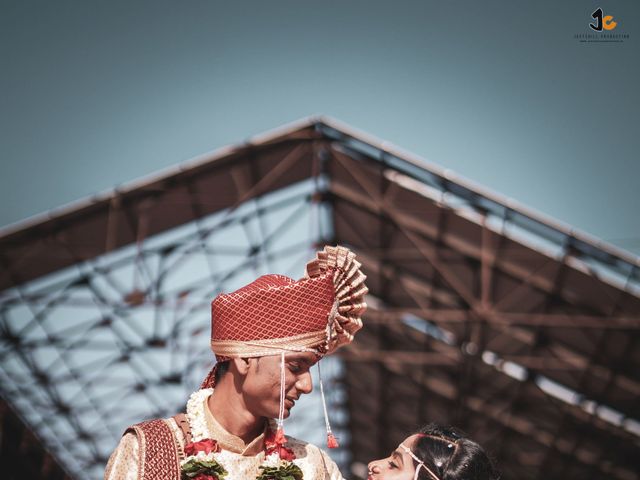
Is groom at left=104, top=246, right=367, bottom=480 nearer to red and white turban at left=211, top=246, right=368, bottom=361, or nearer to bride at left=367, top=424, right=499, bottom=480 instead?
red and white turban at left=211, top=246, right=368, bottom=361

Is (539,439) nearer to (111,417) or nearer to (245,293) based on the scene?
(111,417)

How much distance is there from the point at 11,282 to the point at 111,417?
624 cm

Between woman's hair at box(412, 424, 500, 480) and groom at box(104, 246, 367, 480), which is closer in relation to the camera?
groom at box(104, 246, 367, 480)

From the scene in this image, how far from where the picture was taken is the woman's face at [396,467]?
111 inches

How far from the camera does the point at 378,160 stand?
811 cm

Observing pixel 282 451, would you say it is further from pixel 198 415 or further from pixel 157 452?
pixel 157 452

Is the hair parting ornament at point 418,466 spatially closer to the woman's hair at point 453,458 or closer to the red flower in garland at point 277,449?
the woman's hair at point 453,458

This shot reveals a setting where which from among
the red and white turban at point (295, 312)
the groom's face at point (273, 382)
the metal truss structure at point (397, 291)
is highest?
the red and white turban at point (295, 312)

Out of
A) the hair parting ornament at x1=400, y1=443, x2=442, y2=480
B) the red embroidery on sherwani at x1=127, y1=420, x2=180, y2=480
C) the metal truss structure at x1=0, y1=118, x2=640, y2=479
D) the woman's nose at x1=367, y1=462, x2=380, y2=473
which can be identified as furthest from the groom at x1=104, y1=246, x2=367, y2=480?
the metal truss structure at x1=0, y1=118, x2=640, y2=479

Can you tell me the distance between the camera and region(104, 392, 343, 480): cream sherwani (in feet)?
8.39

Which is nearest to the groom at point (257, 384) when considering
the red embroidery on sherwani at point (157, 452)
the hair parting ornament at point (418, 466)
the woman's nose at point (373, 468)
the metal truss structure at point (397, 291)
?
the red embroidery on sherwani at point (157, 452)

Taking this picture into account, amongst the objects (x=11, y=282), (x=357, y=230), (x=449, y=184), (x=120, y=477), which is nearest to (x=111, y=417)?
(x=11, y=282)

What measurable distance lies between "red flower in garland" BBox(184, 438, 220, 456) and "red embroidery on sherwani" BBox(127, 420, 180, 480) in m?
0.04

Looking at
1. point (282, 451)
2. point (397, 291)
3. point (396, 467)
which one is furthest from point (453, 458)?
point (397, 291)
